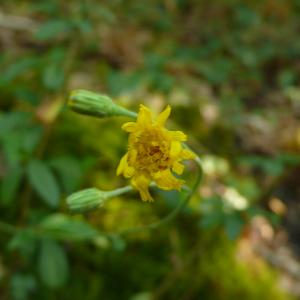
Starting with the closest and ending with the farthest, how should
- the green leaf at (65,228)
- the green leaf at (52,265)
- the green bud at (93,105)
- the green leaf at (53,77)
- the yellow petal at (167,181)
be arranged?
the yellow petal at (167,181)
the green bud at (93,105)
the green leaf at (65,228)
the green leaf at (52,265)
the green leaf at (53,77)

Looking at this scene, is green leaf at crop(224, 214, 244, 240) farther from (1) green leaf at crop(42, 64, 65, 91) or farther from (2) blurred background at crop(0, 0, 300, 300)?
(1) green leaf at crop(42, 64, 65, 91)

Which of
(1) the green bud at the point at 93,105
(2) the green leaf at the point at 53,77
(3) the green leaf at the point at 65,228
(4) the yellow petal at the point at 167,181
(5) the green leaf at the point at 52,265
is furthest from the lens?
(2) the green leaf at the point at 53,77

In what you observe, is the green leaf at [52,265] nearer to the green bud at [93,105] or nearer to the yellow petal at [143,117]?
the green bud at [93,105]

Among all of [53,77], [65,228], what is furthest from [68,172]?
[53,77]

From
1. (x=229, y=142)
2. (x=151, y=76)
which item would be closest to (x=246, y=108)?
(x=229, y=142)

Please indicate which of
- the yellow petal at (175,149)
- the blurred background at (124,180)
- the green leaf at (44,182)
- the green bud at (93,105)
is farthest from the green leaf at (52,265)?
the yellow petal at (175,149)

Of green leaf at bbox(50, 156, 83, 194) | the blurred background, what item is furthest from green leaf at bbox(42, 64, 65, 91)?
green leaf at bbox(50, 156, 83, 194)

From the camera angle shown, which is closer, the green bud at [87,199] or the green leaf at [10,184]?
the green bud at [87,199]

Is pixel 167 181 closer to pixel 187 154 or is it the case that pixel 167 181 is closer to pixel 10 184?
pixel 187 154
